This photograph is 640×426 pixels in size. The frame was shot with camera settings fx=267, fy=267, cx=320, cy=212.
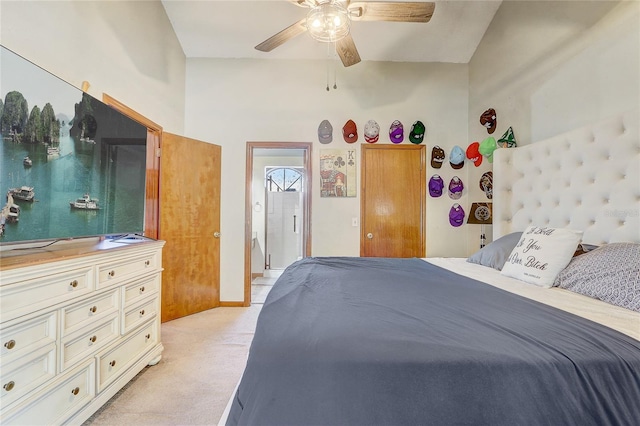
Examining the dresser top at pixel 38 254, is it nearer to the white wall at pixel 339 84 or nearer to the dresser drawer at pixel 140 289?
the dresser drawer at pixel 140 289

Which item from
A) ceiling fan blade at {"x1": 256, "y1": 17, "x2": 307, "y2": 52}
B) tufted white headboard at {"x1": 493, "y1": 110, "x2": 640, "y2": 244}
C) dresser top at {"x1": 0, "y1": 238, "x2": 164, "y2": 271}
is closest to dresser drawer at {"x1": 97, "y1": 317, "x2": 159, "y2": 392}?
dresser top at {"x1": 0, "y1": 238, "x2": 164, "y2": 271}

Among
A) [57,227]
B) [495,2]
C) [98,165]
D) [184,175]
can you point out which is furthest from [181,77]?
[495,2]

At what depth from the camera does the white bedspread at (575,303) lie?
2.97 ft

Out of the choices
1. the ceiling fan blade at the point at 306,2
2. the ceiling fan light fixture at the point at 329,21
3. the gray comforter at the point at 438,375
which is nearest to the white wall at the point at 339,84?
the ceiling fan light fixture at the point at 329,21

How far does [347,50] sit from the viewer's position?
2146mm

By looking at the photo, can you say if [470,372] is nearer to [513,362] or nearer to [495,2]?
[513,362]

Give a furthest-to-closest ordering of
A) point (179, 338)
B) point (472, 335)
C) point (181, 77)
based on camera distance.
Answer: point (181, 77) < point (179, 338) < point (472, 335)

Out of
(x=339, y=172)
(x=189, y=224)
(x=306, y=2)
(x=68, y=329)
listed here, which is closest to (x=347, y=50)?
(x=306, y=2)

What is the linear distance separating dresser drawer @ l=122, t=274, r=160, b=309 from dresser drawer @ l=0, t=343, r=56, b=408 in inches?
18.2

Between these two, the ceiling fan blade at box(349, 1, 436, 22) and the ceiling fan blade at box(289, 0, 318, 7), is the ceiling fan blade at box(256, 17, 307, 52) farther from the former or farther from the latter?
the ceiling fan blade at box(349, 1, 436, 22)

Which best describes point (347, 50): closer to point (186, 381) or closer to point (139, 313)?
point (139, 313)

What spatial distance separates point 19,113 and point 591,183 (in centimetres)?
311

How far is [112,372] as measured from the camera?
1521 mm

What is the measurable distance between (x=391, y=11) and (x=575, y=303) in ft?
6.28
